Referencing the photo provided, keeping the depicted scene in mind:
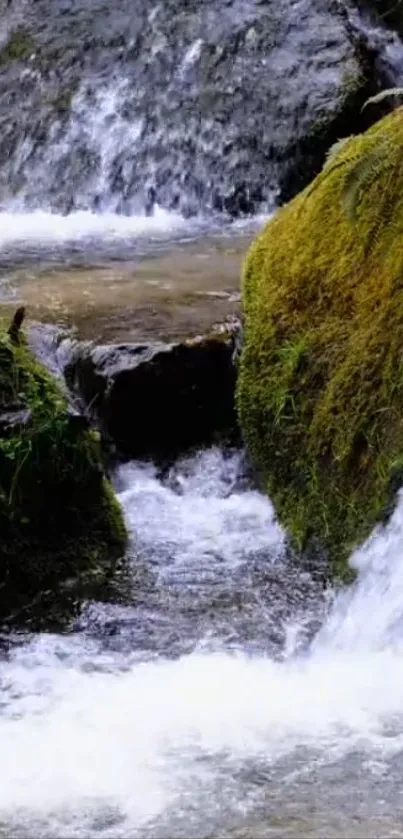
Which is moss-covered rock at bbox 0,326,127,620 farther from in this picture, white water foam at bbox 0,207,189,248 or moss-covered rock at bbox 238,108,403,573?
white water foam at bbox 0,207,189,248

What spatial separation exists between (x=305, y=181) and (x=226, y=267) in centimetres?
283

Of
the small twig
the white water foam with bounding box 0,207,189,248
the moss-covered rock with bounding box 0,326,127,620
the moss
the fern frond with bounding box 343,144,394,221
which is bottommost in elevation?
the moss-covered rock with bounding box 0,326,127,620

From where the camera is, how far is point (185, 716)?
377 centimetres

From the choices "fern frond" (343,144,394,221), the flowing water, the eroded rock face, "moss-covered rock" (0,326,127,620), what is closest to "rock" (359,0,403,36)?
the eroded rock face

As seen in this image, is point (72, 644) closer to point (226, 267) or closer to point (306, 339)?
point (306, 339)

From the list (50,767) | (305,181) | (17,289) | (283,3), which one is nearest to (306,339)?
(50,767)

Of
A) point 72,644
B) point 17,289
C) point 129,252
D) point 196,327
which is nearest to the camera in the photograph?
point 72,644

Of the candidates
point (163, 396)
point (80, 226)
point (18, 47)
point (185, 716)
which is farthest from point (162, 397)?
point (18, 47)

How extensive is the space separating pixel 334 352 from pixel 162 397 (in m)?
1.23

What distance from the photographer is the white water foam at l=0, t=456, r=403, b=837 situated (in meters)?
3.23

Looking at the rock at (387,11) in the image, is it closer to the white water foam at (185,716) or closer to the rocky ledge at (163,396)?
the rocky ledge at (163,396)

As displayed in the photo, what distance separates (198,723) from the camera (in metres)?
3.70

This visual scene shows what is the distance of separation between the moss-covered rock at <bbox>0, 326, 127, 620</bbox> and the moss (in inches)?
348

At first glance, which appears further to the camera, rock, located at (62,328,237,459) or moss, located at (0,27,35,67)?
moss, located at (0,27,35,67)
